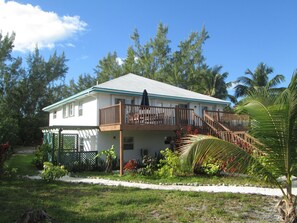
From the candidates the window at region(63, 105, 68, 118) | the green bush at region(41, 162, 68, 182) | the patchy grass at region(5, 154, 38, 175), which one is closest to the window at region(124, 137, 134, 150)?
the patchy grass at region(5, 154, 38, 175)

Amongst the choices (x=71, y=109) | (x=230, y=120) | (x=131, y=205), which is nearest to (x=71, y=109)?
(x=71, y=109)

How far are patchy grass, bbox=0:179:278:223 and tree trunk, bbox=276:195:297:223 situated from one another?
1.14 metres

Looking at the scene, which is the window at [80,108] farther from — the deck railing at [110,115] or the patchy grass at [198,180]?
the patchy grass at [198,180]

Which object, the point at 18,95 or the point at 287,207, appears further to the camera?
the point at 18,95

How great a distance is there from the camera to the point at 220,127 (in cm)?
1775

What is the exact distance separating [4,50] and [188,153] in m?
39.4

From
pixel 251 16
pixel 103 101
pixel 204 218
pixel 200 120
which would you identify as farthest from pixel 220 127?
pixel 204 218

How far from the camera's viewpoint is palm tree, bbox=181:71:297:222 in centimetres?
561

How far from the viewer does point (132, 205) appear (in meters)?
7.84

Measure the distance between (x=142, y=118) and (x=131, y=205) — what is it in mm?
8784

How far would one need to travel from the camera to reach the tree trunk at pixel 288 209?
5.43m

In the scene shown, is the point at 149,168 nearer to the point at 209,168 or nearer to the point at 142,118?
the point at 209,168

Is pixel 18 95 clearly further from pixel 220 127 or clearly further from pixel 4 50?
pixel 220 127

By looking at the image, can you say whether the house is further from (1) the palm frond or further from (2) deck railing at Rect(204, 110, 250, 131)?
(1) the palm frond
